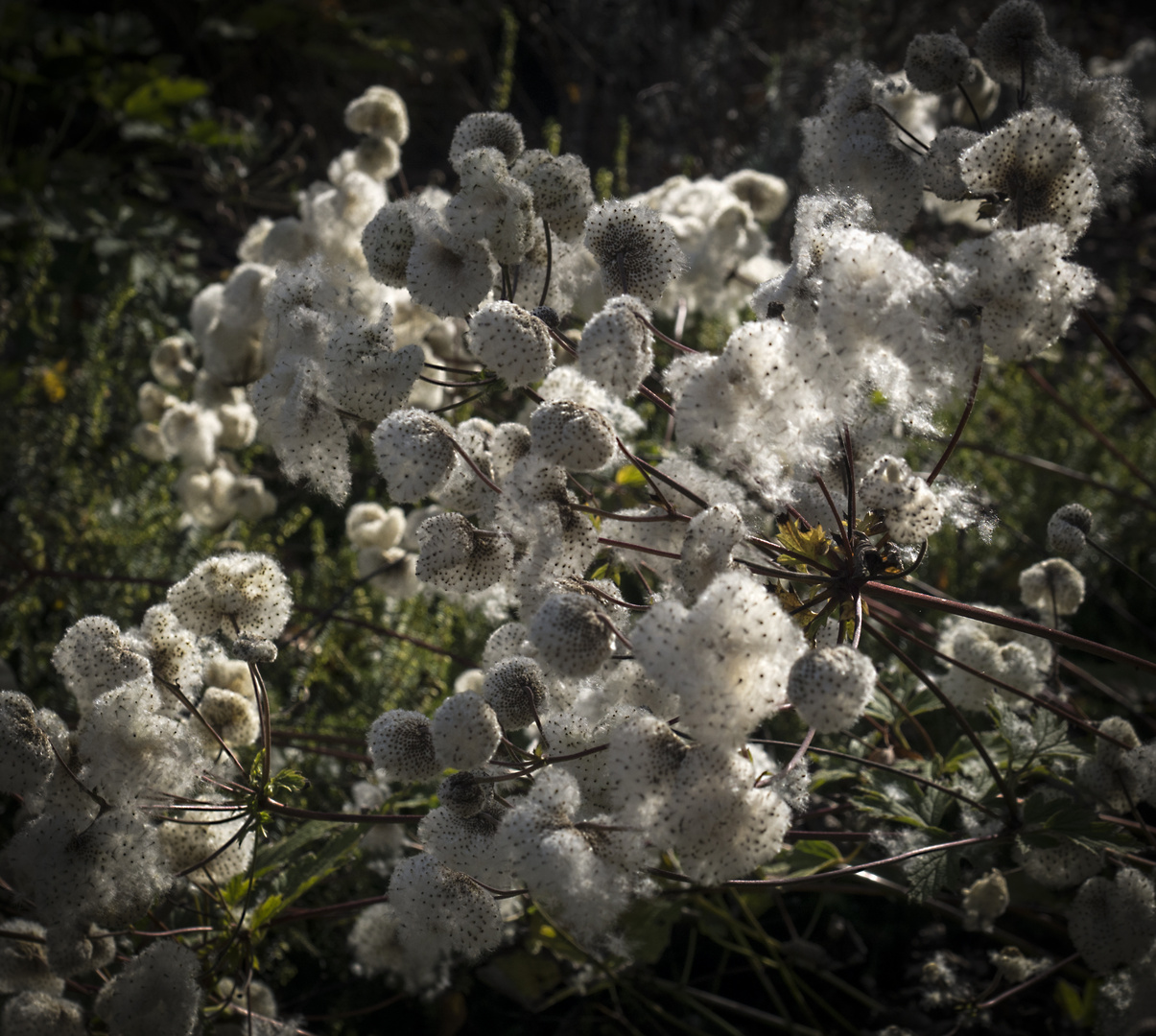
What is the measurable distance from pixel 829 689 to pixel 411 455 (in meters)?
0.48

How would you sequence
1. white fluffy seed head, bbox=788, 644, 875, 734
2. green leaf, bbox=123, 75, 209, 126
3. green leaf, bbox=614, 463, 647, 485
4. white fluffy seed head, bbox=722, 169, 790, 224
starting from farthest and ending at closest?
green leaf, bbox=123, 75, 209, 126, white fluffy seed head, bbox=722, 169, 790, 224, green leaf, bbox=614, 463, 647, 485, white fluffy seed head, bbox=788, 644, 875, 734

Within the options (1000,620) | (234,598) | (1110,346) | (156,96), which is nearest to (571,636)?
(1000,620)

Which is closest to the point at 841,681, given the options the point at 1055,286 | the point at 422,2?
the point at 1055,286

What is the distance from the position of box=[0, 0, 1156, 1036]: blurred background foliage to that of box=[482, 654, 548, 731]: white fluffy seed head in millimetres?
518

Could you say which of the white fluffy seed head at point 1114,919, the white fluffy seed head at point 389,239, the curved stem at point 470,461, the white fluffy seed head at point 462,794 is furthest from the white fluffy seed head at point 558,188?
the white fluffy seed head at point 1114,919

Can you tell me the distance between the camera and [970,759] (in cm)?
139

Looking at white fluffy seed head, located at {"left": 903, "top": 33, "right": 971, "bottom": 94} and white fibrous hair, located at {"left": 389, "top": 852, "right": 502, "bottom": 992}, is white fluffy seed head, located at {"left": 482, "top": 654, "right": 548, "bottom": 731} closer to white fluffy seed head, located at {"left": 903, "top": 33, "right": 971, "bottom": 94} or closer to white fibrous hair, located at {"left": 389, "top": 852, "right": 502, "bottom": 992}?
white fibrous hair, located at {"left": 389, "top": 852, "right": 502, "bottom": 992}

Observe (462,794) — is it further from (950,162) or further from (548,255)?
(950,162)

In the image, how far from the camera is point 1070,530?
128cm

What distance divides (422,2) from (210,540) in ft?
15.5

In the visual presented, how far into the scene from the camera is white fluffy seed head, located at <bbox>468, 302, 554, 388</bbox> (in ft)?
3.11

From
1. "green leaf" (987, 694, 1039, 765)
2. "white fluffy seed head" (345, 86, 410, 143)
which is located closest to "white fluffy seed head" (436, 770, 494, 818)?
"green leaf" (987, 694, 1039, 765)

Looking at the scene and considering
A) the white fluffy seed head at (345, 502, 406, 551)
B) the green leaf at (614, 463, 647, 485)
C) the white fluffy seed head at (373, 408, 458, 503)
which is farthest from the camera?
the white fluffy seed head at (345, 502, 406, 551)

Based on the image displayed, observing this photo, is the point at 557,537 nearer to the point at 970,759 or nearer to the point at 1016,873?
the point at 970,759
